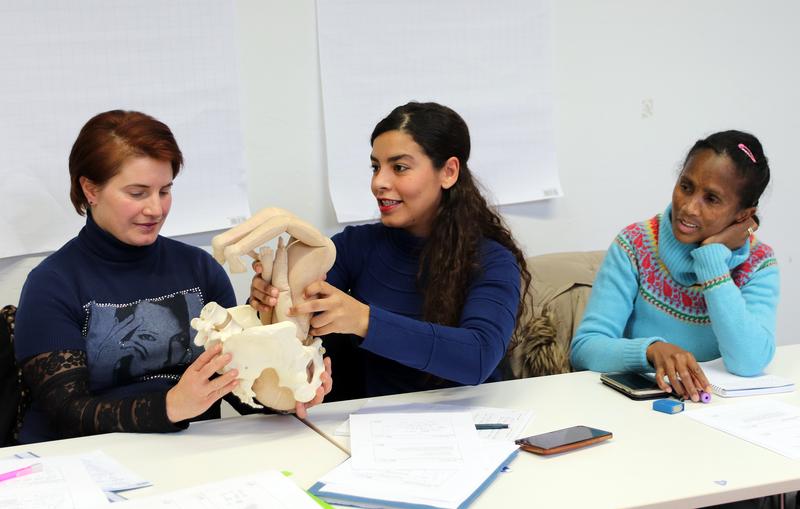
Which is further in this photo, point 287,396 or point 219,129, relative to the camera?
point 219,129

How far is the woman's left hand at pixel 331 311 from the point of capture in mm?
1417

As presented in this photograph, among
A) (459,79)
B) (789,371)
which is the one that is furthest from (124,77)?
(789,371)

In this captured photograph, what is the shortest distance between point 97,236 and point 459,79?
120 centimetres

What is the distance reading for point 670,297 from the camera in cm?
192

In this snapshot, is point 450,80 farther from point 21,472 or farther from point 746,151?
point 21,472

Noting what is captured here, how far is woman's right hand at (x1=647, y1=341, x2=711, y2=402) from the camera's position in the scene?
1.61m

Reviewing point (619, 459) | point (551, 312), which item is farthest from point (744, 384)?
point (551, 312)

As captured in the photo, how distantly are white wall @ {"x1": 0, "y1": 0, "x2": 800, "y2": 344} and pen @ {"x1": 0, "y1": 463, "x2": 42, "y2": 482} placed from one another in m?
1.05

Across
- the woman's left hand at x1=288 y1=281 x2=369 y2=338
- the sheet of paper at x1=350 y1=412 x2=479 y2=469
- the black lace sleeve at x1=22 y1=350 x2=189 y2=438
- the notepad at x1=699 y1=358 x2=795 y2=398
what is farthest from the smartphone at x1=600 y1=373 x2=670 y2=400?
the black lace sleeve at x1=22 y1=350 x2=189 y2=438

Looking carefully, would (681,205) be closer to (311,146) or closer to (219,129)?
(311,146)

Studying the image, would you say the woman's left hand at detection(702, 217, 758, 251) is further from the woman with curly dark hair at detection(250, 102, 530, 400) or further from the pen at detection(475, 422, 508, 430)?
the pen at detection(475, 422, 508, 430)

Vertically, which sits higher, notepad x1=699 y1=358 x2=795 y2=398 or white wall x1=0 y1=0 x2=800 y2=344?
white wall x1=0 y1=0 x2=800 y2=344

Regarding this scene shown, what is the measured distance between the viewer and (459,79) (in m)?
2.42

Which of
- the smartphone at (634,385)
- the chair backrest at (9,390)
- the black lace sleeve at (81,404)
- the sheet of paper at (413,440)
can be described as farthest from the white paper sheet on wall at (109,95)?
the smartphone at (634,385)
